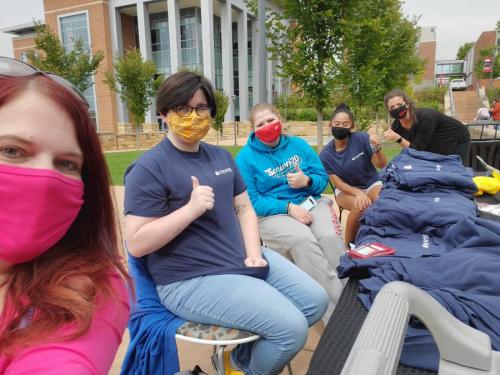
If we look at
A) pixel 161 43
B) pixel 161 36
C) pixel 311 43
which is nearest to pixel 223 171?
pixel 311 43

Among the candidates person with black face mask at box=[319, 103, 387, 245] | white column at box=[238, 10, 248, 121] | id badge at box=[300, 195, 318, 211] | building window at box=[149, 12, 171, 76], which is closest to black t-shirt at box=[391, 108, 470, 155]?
person with black face mask at box=[319, 103, 387, 245]

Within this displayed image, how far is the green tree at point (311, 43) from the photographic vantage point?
5922mm

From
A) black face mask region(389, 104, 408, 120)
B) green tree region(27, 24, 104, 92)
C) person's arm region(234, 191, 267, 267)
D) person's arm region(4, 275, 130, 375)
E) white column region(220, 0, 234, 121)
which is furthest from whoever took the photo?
white column region(220, 0, 234, 121)

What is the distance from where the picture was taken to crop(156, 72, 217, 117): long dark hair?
193 cm

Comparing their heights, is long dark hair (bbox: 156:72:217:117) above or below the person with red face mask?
above

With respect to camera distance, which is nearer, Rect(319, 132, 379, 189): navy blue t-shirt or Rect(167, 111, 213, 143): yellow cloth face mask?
Rect(167, 111, 213, 143): yellow cloth face mask

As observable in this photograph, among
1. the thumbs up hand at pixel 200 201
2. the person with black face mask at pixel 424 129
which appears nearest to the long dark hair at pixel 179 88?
the thumbs up hand at pixel 200 201

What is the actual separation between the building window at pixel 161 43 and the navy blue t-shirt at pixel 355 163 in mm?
28693

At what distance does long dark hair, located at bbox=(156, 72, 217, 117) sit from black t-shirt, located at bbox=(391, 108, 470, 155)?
3.00 metres

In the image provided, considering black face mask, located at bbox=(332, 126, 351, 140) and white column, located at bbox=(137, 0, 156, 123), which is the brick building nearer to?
white column, located at bbox=(137, 0, 156, 123)

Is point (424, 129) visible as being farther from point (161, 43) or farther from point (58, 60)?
point (161, 43)

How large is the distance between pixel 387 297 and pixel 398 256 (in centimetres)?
104

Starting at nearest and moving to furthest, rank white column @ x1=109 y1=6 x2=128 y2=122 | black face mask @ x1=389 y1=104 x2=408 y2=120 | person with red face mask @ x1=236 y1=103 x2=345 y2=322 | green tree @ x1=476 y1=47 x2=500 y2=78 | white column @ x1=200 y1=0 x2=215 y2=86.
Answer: person with red face mask @ x1=236 y1=103 x2=345 y2=322 → black face mask @ x1=389 y1=104 x2=408 y2=120 → white column @ x1=200 y1=0 x2=215 y2=86 → white column @ x1=109 y1=6 x2=128 y2=122 → green tree @ x1=476 y1=47 x2=500 y2=78

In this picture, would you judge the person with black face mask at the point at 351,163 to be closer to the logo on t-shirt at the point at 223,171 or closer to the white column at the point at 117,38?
the logo on t-shirt at the point at 223,171
